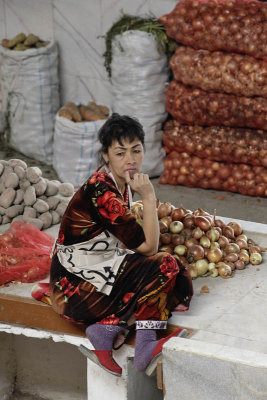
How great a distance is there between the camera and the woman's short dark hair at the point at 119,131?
298cm

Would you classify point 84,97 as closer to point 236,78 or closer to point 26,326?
point 236,78

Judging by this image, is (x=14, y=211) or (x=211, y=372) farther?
(x=14, y=211)

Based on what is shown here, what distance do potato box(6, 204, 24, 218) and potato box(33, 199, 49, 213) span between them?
10 centimetres

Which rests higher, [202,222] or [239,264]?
[202,222]

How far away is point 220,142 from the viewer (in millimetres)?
5969

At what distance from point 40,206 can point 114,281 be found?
1.36 meters

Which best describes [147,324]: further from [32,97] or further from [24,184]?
[32,97]

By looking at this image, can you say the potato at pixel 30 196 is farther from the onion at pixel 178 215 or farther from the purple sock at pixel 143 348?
the purple sock at pixel 143 348

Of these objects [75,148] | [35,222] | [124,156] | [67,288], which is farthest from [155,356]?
[75,148]

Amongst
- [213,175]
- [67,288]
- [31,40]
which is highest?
[31,40]

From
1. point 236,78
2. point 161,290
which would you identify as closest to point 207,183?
point 236,78

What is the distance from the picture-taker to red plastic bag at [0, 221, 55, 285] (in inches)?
140

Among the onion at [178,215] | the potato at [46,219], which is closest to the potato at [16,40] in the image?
the potato at [46,219]

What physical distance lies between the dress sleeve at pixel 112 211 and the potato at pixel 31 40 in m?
4.16
